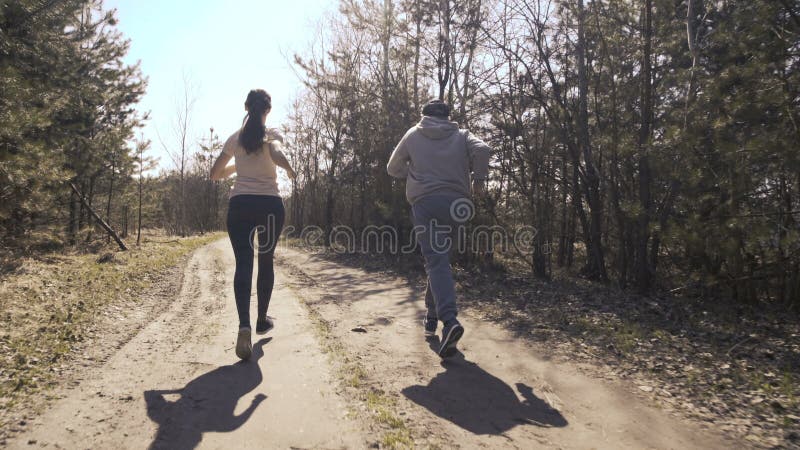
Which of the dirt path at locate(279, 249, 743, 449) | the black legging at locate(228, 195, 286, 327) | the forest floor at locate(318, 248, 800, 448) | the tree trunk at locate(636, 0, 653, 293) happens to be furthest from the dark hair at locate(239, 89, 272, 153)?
the tree trunk at locate(636, 0, 653, 293)

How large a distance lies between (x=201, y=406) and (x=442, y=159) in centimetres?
242

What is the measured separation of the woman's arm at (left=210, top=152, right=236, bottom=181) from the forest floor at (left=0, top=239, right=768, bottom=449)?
1.43 m

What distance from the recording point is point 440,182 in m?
3.63

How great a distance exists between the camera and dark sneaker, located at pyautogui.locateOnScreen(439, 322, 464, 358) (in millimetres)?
3242

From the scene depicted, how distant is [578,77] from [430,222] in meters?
5.64

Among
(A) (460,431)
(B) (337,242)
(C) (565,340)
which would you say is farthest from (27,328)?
(B) (337,242)

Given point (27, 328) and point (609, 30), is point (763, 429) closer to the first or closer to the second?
point (27, 328)

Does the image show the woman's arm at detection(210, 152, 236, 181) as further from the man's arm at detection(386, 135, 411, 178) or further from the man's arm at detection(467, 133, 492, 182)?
the man's arm at detection(467, 133, 492, 182)

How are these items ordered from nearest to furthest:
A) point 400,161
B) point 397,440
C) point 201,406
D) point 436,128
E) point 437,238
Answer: point 397,440
point 201,406
point 437,238
point 436,128
point 400,161

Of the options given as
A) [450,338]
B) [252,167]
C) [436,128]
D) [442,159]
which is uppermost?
[436,128]

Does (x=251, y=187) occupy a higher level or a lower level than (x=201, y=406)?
higher

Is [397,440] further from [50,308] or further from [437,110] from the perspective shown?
[50,308]

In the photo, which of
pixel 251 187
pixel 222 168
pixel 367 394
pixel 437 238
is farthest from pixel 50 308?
pixel 437 238

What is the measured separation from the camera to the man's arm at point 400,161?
154 inches
